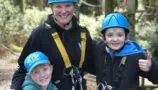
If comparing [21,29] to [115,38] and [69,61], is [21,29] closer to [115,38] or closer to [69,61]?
[69,61]

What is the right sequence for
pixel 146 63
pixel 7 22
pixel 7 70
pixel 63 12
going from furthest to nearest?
pixel 7 22, pixel 7 70, pixel 63 12, pixel 146 63

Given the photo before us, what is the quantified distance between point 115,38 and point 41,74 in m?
0.74

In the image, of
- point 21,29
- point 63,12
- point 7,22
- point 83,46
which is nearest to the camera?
point 63,12

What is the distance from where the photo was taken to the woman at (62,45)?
3754mm

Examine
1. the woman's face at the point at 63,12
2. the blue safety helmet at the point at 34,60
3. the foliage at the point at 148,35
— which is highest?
the woman's face at the point at 63,12

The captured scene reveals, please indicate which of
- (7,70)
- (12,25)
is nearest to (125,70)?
(7,70)

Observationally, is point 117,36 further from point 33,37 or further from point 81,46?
point 33,37

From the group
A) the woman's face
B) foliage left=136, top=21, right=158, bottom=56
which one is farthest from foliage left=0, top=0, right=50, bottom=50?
the woman's face

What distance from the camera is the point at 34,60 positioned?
359 centimetres

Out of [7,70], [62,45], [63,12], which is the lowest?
[7,70]

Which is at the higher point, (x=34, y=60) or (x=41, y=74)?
(x=34, y=60)

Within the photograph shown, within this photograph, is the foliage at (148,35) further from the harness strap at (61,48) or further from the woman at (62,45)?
the harness strap at (61,48)

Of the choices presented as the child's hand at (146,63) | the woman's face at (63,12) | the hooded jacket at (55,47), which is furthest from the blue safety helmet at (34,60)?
the child's hand at (146,63)

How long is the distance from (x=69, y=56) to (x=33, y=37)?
375 mm
